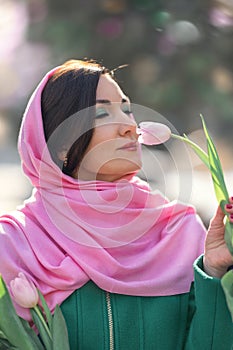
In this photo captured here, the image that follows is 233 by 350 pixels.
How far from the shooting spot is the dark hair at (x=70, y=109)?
2.49m

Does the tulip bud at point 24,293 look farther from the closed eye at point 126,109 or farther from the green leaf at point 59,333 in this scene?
the closed eye at point 126,109

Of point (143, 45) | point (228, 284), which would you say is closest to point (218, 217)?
point (228, 284)

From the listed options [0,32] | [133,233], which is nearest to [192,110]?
[0,32]

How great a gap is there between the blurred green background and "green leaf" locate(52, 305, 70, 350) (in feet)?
6.34

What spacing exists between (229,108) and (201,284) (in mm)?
2243

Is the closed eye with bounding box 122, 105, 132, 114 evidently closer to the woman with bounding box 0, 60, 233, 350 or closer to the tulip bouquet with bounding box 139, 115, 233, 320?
the woman with bounding box 0, 60, 233, 350

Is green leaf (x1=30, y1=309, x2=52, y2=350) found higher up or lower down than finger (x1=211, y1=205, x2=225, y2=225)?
lower down

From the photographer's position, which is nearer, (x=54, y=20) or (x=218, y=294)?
(x=218, y=294)

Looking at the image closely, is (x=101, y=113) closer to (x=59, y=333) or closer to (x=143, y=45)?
(x=59, y=333)

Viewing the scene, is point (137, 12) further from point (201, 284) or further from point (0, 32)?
point (201, 284)

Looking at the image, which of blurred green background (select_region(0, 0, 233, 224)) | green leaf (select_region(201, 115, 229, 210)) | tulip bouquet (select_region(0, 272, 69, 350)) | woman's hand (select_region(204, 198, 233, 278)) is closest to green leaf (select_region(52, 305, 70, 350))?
tulip bouquet (select_region(0, 272, 69, 350))

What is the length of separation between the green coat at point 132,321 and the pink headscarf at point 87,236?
23 mm

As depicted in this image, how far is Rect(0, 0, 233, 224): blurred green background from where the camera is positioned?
166 inches

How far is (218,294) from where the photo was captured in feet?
7.62
